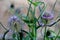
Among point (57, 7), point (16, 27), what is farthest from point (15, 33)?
point (57, 7)

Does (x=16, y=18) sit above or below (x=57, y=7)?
above

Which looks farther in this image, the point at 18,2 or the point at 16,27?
the point at 18,2

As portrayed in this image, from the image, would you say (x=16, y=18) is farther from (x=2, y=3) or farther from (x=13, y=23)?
(x=2, y=3)

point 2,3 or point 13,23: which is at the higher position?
point 13,23

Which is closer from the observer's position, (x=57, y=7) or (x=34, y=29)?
(x=34, y=29)

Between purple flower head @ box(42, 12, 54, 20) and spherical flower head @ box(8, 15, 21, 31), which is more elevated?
purple flower head @ box(42, 12, 54, 20)

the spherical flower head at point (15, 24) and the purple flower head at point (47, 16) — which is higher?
the purple flower head at point (47, 16)

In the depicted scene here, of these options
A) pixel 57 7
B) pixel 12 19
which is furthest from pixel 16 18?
pixel 57 7

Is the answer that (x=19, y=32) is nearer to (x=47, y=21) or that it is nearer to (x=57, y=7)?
(x=47, y=21)
